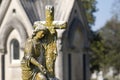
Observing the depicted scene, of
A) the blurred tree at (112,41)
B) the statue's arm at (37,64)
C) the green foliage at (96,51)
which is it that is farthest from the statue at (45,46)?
the blurred tree at (112,41)

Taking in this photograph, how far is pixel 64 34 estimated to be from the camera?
31016 millimetres

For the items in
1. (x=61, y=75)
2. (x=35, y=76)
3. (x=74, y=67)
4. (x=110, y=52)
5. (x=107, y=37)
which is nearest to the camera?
(x=35, y=76)

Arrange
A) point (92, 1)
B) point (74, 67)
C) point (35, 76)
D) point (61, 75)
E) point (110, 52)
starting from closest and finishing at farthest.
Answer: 1. point (35, 76)
2. point (61, 75)
3. point (74, 67)
4. point (92, 1)
5. point (110, 52)

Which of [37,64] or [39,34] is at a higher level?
[39,34]

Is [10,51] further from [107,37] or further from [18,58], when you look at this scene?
[107,37]

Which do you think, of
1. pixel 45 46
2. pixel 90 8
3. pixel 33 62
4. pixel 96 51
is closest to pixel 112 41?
pixel 96 51

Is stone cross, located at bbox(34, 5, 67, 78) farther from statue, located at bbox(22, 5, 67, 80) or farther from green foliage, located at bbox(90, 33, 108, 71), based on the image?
green foliage, located at bbox(90, 33, 108, 71)

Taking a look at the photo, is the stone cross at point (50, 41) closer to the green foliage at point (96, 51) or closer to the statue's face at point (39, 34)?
the statue's face at point (39, 34)

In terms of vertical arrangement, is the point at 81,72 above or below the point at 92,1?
below

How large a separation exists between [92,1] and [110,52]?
87.9ft

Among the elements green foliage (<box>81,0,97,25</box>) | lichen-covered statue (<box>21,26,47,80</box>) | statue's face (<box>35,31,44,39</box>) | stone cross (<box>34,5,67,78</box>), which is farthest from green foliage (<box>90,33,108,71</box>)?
lichen-covered statue (<box>21,26,47,80</box>)

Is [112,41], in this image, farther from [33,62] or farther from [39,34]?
[33,62]

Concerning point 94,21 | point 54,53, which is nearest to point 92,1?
point 94,21

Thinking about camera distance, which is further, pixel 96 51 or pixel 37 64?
pixel 96 51
